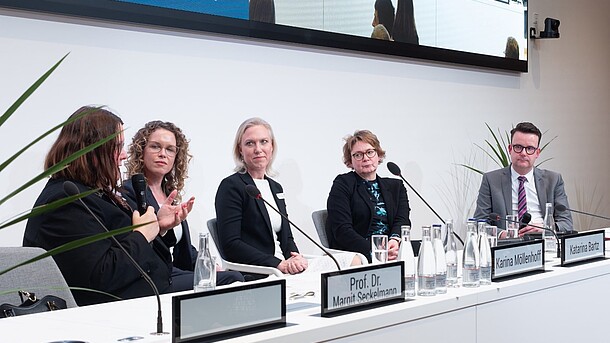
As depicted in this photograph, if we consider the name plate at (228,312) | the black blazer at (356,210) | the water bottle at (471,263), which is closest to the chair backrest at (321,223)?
the black blazer at (356,210)

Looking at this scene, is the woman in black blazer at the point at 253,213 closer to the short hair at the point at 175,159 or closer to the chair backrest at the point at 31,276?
the short hair at the point at 175,159

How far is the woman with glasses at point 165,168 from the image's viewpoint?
3.60 metres

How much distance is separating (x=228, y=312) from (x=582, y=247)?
5.29ft

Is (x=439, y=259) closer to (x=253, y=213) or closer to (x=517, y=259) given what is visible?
(x=517, y=259)

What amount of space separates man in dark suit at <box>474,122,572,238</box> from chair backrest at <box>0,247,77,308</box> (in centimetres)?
294

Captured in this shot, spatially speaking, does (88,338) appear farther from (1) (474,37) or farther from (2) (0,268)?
(1) (474,37)

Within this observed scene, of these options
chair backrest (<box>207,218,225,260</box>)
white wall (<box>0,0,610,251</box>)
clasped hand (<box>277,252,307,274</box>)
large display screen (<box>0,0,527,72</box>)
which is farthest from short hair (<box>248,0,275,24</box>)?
clasped hand (<box>277,252,307,274</box>)

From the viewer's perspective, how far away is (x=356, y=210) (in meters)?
4.49

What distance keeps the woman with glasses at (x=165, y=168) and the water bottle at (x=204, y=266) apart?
51.0 inches

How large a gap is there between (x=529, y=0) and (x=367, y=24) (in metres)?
2.05

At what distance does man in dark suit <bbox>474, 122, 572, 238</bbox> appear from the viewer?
4.84m

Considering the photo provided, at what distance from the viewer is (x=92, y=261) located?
2713 mm

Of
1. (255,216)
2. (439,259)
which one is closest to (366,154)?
(255,216)

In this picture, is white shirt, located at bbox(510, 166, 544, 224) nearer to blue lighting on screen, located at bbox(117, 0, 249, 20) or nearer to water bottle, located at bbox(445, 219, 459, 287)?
blue lighting on screen, located at bbox(117, 0, 249, 20)
